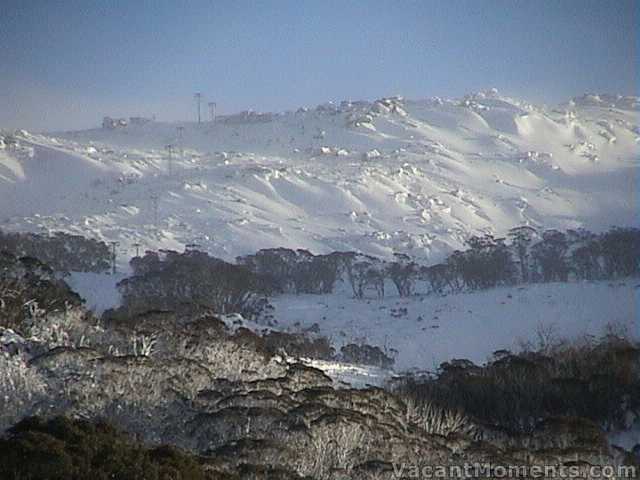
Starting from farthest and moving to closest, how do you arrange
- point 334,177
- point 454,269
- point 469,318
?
point 334,177, point 454,269, point 469,318

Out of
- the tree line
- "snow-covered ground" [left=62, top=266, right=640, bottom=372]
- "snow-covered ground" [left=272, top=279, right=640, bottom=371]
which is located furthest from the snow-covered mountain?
"snow-covered ground" [left=272, top=279, right=640, bottom=371]

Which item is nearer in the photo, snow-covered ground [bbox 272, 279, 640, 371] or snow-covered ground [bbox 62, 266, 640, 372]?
snow-covered ground [bbox 62, 266, 640, 372]

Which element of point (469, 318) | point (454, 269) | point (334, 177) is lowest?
point (469, 318)

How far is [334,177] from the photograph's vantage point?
8138cm

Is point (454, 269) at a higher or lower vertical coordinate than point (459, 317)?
higher

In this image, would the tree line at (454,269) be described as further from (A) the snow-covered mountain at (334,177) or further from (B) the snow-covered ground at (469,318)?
(A) the snow-covered mountain at (334,177)

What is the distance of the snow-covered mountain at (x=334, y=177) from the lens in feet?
204

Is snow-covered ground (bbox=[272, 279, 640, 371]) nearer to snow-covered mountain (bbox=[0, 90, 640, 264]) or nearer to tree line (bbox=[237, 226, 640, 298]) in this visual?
tree line (bbox=[237, 226, 640, 298])

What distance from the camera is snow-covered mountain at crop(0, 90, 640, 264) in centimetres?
6209

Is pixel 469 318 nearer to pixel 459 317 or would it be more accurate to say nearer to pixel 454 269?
pixel 459 317

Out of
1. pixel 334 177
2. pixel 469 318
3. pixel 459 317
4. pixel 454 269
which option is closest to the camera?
pixel 469 318

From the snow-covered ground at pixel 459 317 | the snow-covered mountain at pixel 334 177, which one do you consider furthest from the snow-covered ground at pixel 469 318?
the snow-covered mountain at pixel 334 177

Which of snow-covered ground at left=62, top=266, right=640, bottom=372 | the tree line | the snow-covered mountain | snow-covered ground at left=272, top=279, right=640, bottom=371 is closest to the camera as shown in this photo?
snow-covered ground at left=62, top=266, right=640, bottom=372

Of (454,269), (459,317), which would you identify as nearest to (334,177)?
(454,269)
